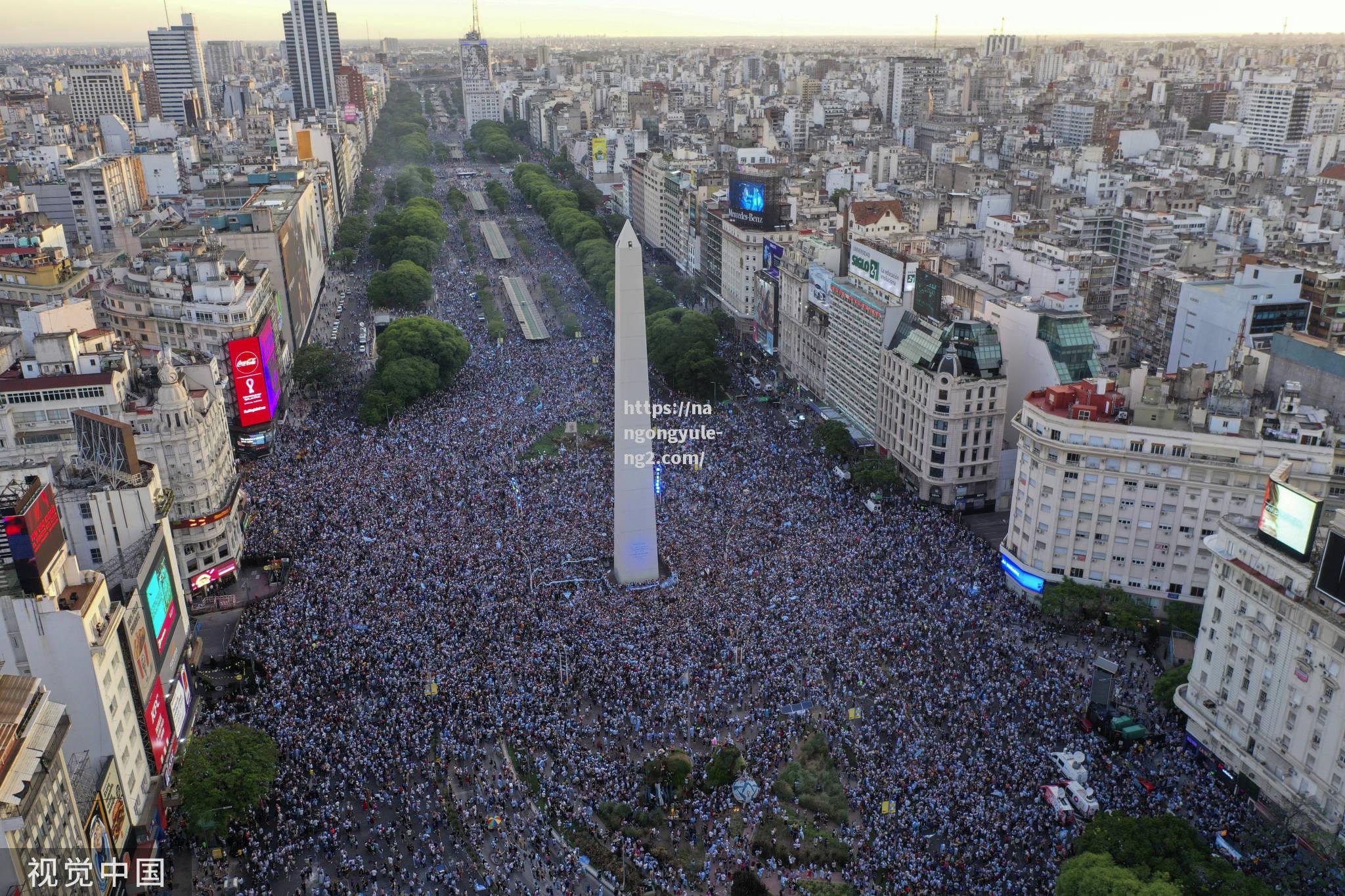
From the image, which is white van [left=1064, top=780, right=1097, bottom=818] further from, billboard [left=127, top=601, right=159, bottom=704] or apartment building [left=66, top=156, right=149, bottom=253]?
apartment building [left=66, top=156, right=149, bottom=253]

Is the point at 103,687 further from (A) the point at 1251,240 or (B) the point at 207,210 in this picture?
(A) the point at 1251,240

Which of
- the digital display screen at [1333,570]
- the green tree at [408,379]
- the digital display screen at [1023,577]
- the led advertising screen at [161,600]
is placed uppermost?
the digital display screen at [1333,570]

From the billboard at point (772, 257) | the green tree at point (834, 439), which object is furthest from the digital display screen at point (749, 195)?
the green tree at point (834, 439)

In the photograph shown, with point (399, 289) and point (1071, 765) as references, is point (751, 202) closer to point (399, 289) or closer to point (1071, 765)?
point (399, 289)

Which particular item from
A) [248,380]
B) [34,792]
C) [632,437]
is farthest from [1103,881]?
[248,380]

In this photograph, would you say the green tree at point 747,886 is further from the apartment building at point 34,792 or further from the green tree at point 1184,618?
the green tree at point 1184,618

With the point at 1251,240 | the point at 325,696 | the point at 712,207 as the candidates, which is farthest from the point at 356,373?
the point at 1251,240

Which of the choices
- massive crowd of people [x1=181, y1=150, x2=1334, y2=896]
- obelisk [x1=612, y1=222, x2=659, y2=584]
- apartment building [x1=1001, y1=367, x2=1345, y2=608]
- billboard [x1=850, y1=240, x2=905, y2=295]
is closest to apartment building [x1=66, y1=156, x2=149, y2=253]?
massive crowd of people [x1=181, y1=150, x2=1334, y2=896]

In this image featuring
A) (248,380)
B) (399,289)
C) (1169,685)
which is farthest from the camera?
(399,289)
